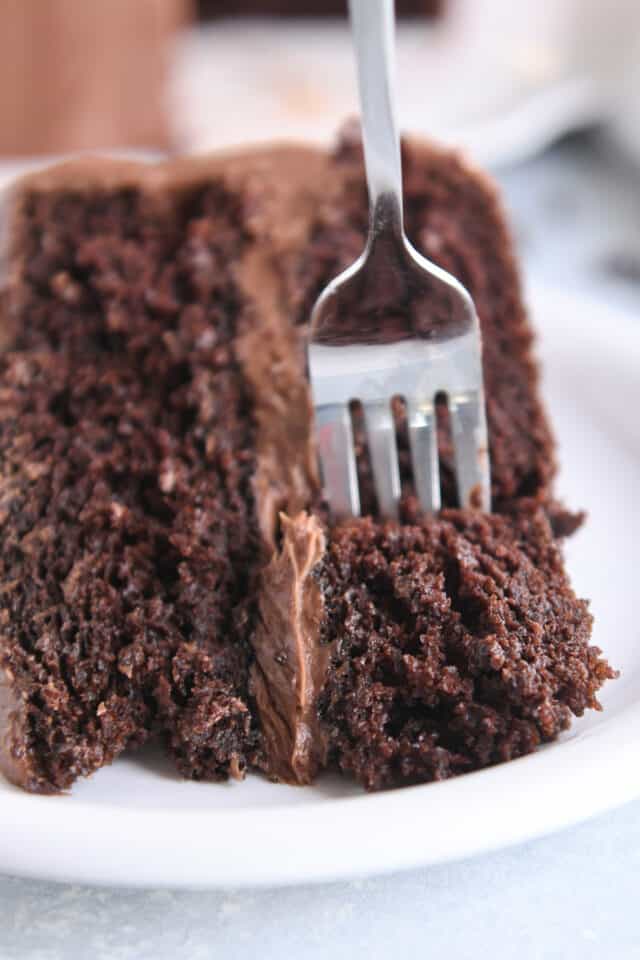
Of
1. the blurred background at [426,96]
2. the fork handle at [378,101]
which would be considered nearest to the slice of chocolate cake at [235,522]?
the fork handle at [378,101]

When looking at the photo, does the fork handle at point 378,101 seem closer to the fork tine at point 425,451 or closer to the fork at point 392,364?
the fork at point 392,364

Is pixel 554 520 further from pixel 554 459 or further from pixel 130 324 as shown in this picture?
pixel 130 324

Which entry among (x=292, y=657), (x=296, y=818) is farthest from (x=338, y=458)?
(x=296, y=818)

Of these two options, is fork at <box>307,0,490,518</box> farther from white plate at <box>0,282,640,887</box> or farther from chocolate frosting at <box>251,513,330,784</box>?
white plate at <box>0,282,640,887</box>

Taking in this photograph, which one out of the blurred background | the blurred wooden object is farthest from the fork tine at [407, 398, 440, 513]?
the blurred wooden object

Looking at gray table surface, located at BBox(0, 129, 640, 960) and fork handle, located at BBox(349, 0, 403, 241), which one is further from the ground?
fork handle, located at BBox(349, 0, 403, 241)

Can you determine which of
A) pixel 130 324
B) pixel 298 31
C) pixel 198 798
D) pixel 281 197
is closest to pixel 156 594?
pixel 198 798

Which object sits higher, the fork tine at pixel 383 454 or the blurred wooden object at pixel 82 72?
the blurred wooden object at pixel 82 72
